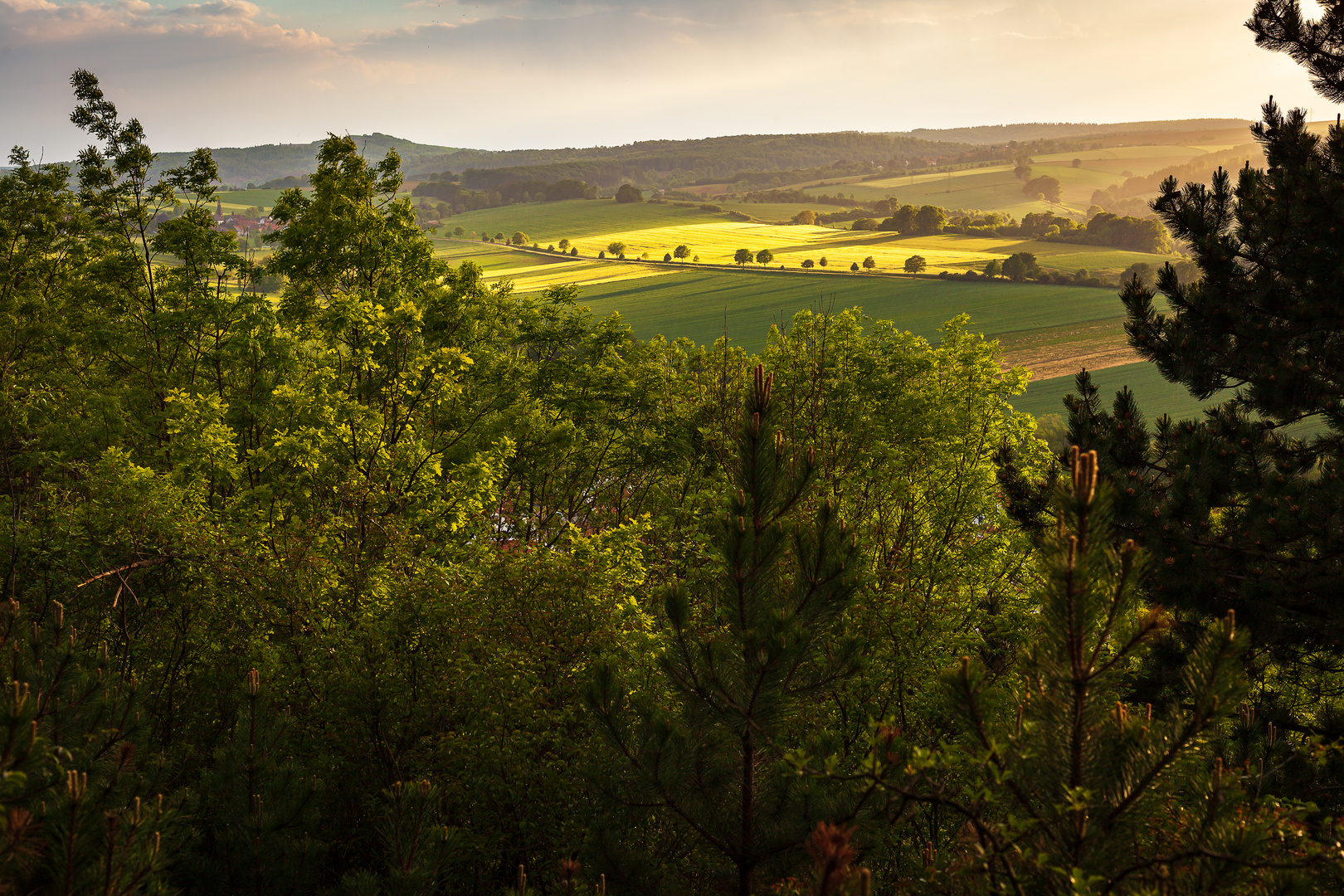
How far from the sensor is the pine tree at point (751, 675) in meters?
6.46

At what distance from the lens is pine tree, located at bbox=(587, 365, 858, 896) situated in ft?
21.2

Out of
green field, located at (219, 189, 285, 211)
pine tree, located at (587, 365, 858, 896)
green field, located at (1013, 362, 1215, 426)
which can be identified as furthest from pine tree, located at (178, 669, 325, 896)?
green field, located at (219, 189, 285, 211)

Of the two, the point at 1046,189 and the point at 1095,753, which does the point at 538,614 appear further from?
the point at 1046,189

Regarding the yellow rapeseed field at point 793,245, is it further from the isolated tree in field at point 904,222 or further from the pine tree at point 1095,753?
the pine tree at point 1095,753

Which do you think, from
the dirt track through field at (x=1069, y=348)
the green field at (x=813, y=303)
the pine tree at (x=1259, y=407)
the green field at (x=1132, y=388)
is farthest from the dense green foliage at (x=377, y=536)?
the dirt track through field at (x=1069, y=348)

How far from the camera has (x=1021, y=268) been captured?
335 ft

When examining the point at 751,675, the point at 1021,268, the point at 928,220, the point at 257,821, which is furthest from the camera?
the point at 928,220

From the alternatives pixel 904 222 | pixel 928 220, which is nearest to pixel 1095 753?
pixel 928 220

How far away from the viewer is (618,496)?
26.1 meters

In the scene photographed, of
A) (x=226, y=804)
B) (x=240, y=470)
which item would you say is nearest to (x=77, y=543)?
(x=240, y=470)

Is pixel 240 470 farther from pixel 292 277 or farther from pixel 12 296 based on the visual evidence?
pixel 12 296

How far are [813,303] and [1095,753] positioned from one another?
284ft

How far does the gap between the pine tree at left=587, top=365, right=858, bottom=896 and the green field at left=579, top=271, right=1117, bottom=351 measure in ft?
238

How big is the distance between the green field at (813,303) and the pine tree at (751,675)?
7247 centimetres
